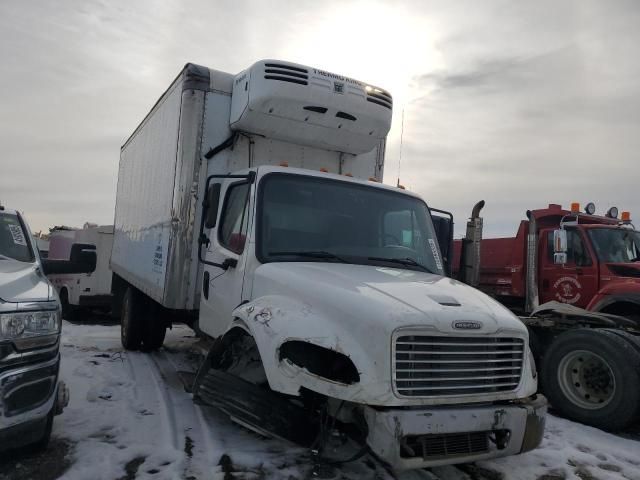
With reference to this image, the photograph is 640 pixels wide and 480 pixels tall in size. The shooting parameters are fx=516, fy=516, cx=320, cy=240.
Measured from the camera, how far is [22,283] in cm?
367

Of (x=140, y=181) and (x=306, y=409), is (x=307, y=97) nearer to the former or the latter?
(x=306, y=409)

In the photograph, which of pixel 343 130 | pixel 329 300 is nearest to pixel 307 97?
pixel 343 130

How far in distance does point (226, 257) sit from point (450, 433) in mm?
2526

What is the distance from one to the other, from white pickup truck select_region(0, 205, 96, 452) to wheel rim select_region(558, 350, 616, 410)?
490 centimetres

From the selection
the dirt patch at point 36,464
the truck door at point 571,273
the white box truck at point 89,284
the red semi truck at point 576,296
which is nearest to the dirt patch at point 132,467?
the dirt patch at point 36,464

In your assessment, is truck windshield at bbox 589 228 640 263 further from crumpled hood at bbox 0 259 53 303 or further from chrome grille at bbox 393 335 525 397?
crumpled hood at bbox 0 259 53 303

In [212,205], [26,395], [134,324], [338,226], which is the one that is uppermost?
[212,205]

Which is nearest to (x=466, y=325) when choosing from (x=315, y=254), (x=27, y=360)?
(x=315, y=254)

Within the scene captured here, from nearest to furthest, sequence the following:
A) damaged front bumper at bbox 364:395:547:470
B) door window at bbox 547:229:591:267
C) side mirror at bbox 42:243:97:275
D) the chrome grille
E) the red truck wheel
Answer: damaged front bumper at bbox 364:395:547:470
the chrome grille
side mirror at bbox 42:243:97:275
the red truck wheel
door window at bbox 547:229:591:267

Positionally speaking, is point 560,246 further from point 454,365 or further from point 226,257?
point 226,257

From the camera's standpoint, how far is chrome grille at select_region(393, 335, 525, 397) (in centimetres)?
307

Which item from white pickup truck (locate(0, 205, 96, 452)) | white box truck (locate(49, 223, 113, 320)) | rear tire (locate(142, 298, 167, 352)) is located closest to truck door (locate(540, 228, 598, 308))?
rear tire (locate(142, 298, 167, 352))

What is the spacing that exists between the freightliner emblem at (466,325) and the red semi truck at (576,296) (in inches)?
68.4

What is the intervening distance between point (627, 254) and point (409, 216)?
15.8 feet
